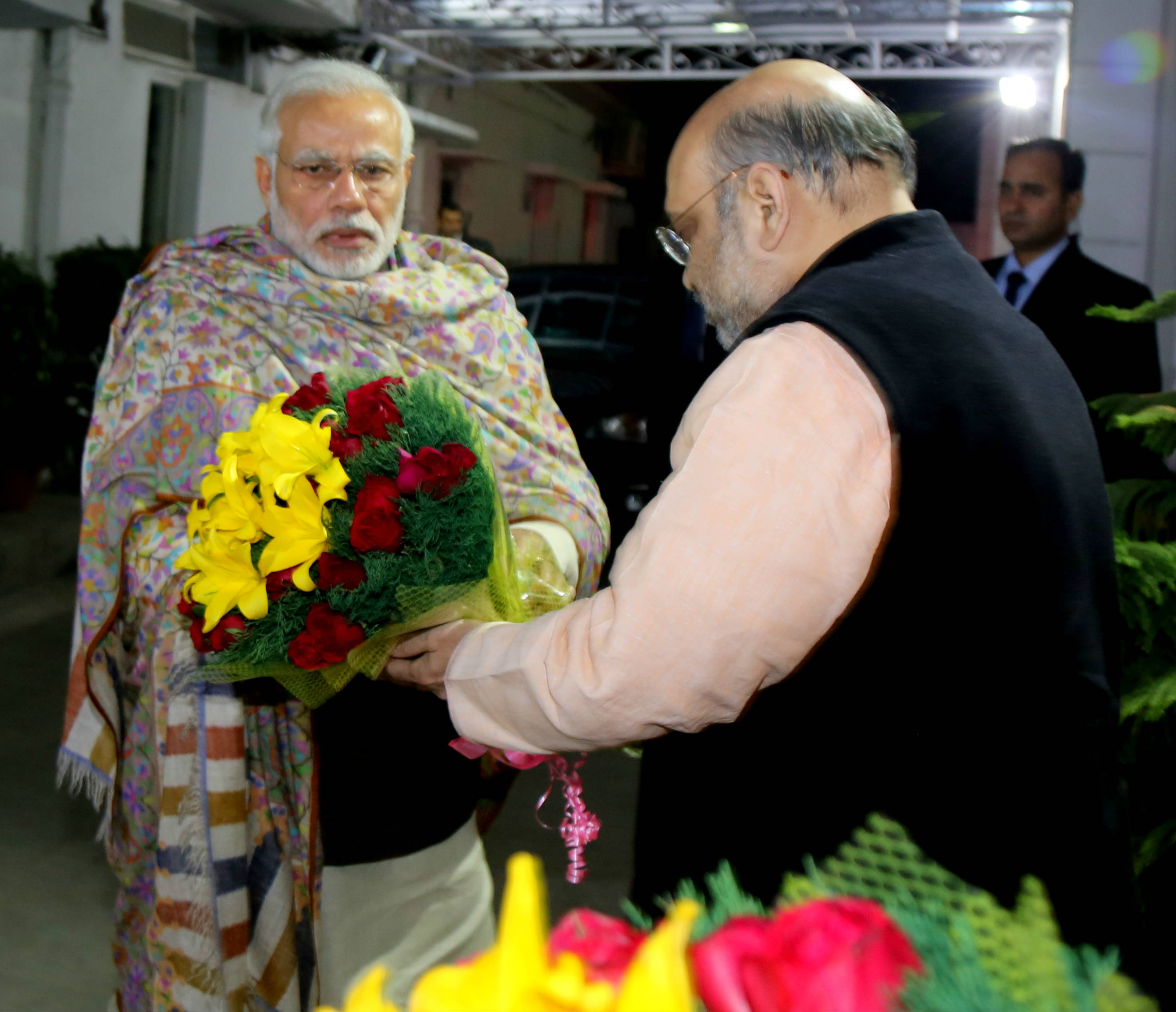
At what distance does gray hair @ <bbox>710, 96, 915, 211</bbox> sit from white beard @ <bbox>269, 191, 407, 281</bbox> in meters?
1.33

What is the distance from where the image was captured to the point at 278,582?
6.02ft

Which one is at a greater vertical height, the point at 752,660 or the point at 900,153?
the point at 900,153

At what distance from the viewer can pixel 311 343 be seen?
264 cm

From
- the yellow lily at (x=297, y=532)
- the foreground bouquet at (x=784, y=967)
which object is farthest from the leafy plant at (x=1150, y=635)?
the foreground bouquet at (x=784, y=967)

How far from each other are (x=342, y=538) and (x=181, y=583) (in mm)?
674

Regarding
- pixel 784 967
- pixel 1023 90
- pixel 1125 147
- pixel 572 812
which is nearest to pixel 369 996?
pixel 784 967

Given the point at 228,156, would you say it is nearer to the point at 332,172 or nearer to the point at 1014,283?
the point at 1014,283

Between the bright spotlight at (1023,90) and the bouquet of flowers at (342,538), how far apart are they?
25.1 feet

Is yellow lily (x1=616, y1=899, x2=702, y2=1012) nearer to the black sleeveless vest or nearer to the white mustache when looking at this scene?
the black sleeveless vest

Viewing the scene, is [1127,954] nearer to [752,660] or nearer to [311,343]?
[752,660]

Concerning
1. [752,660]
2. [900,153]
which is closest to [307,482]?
[752,660]

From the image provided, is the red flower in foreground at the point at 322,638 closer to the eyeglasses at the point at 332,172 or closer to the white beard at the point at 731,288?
the white beard at the point at 731,288

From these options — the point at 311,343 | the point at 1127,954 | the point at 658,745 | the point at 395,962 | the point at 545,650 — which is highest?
the point at 311,343

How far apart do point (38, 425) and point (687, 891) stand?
7.81 m
